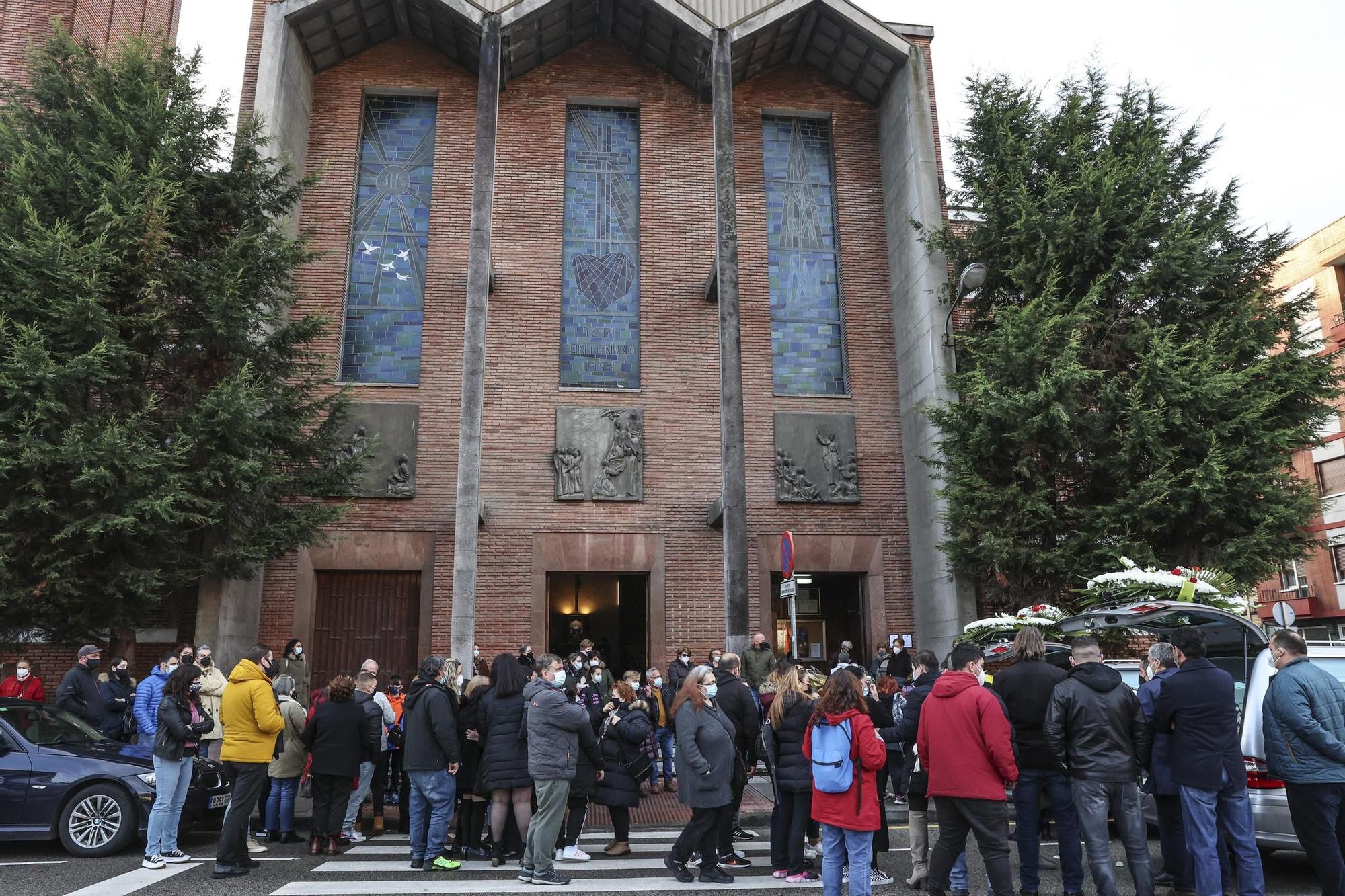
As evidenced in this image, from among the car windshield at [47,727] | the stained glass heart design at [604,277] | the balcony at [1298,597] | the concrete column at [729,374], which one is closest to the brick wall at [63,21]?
the stained glass heart design at [604,277]

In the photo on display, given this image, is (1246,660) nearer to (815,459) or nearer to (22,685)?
(815,459)

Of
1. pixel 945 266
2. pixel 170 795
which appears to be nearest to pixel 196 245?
pixel 170 795

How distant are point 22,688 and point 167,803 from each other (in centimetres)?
563

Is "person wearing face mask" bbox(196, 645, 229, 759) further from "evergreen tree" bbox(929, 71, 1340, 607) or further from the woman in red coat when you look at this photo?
"evergreen tree" bbox(929, 71, 1340, 607)

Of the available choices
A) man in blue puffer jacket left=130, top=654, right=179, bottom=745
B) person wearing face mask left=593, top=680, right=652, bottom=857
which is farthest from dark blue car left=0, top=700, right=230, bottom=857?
person wearing face mask left=593, top=680, right=652, bottom=857

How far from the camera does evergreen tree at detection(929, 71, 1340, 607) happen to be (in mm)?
14836

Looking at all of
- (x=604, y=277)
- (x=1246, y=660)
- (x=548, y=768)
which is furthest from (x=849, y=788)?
(x=604, y=277)

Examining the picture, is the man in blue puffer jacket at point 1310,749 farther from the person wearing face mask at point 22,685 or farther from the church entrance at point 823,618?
the church entrance at point 823,618

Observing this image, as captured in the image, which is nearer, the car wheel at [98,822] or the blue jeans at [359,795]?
the car wheel at [98,822]

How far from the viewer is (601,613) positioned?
23.8m

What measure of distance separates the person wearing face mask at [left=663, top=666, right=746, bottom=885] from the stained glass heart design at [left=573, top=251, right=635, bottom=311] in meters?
12.6

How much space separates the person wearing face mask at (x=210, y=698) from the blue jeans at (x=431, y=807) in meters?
2.87

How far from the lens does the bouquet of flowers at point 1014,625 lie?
1269cm

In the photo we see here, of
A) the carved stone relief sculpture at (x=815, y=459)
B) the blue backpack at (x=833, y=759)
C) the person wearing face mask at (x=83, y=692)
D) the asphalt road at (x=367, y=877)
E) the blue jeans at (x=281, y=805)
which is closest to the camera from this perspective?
Answer: the blue backpack at (x=833, y=759)
